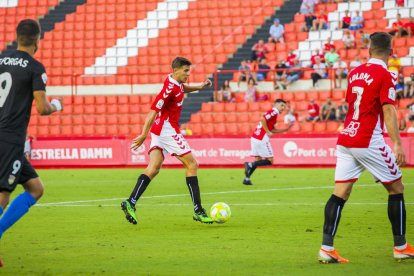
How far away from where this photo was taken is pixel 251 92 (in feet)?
110

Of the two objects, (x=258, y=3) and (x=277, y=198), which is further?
(x=258, y=3)

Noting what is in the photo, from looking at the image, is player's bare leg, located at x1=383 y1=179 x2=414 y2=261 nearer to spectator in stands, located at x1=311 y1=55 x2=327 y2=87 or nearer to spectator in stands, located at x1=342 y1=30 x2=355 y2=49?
spectator in stands, located at x1=311 y1=55 x2=327 y2=87

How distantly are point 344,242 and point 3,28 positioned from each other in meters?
34.8

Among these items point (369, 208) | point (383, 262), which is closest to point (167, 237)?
point (383, 262)

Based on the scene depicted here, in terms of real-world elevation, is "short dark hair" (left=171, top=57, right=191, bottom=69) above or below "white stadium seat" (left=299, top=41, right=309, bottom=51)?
below

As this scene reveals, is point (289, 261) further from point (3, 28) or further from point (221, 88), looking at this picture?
point (3, 28)

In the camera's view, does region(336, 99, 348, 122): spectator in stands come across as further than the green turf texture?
Yes

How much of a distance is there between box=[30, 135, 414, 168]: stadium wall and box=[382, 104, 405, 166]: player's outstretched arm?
60.7 feet

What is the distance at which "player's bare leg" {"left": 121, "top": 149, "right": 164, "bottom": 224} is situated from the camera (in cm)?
1266

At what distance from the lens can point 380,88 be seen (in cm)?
880

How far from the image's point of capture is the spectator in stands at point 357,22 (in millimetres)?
34375

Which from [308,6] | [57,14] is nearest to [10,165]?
[308,6]

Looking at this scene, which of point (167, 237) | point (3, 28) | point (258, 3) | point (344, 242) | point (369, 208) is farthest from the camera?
point (3, 28)

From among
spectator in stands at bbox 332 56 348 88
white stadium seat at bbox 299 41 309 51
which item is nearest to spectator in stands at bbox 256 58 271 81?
white stadium seat at bbox 299 41 309 51
